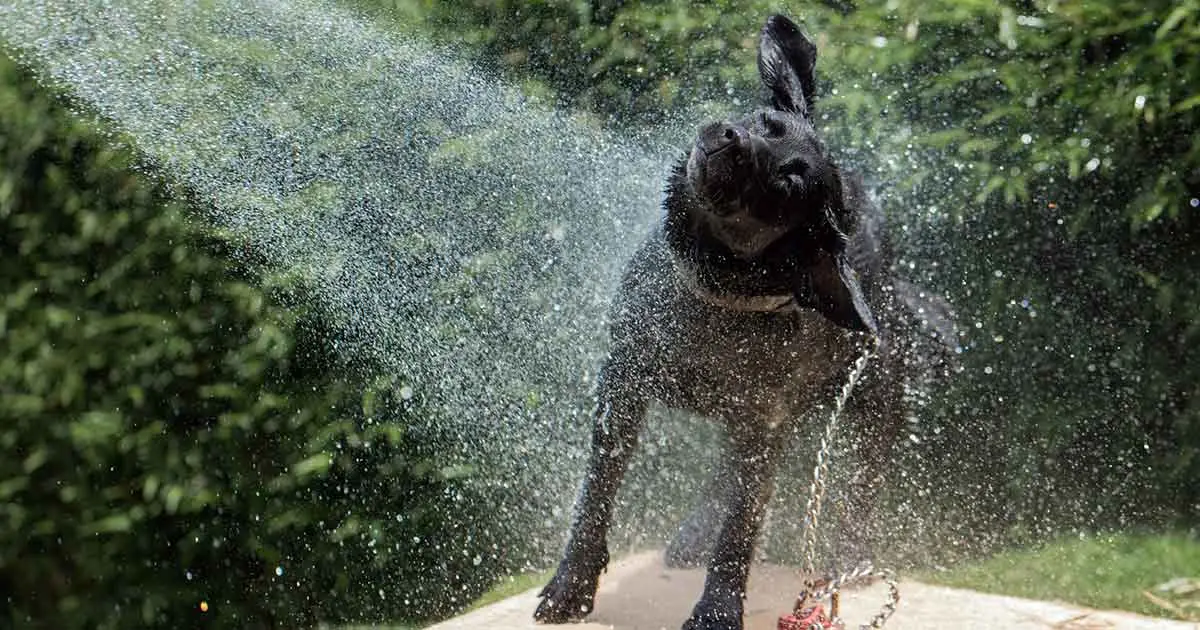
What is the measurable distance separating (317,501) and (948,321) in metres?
2.55

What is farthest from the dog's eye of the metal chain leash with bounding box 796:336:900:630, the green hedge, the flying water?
the green hedge

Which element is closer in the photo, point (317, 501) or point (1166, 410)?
point (317, 501)

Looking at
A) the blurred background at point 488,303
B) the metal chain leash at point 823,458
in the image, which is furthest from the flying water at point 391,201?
the metal chain leash at point 823,458

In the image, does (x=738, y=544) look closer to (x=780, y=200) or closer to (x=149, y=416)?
(x=780, y=200)

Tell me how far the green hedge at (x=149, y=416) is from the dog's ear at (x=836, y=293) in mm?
2163

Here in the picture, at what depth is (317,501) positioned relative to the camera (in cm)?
437

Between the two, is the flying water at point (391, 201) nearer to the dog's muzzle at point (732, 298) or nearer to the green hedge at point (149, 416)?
the green hedge at point (149, 416)

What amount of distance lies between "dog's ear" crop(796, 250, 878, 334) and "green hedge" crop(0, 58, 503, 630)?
2163 mm

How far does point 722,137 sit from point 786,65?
0.54m

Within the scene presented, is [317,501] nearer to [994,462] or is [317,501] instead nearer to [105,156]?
[105,156]

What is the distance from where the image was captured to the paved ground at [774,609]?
333 cm

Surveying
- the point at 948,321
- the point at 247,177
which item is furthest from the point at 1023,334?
the point at 247,177

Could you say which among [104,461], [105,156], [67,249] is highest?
[105,156]

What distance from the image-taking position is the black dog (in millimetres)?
2602
